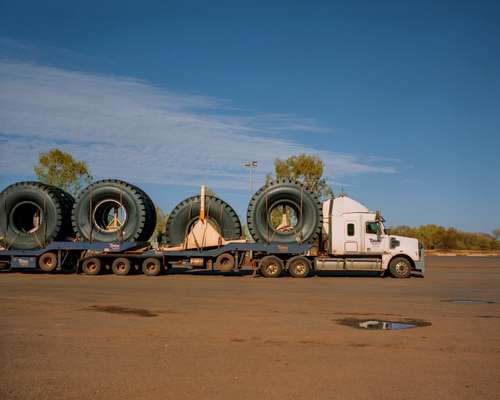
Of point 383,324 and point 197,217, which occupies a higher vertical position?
point 197,217

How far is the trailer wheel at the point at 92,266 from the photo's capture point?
75.2ft

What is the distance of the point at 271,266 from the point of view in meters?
22.1

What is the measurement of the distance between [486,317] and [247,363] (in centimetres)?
645

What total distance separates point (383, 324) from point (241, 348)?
349cm

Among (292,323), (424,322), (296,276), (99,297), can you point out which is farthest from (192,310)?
(296,276)

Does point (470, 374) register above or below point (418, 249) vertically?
below

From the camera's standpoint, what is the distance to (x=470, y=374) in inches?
257

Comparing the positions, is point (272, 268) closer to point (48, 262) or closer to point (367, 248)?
point (367, 248)

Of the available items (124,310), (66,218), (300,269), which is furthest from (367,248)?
(66,218)

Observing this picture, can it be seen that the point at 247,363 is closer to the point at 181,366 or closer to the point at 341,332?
the point at 181,366

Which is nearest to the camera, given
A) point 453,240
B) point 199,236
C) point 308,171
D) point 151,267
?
point 199,236

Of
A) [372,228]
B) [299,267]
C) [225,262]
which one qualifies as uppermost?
[372,228]

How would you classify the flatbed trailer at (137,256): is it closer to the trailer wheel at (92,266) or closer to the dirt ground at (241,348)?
the trailer wheel at (92,266)

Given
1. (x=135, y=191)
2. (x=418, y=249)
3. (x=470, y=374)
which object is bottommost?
(x=470, y=374)
